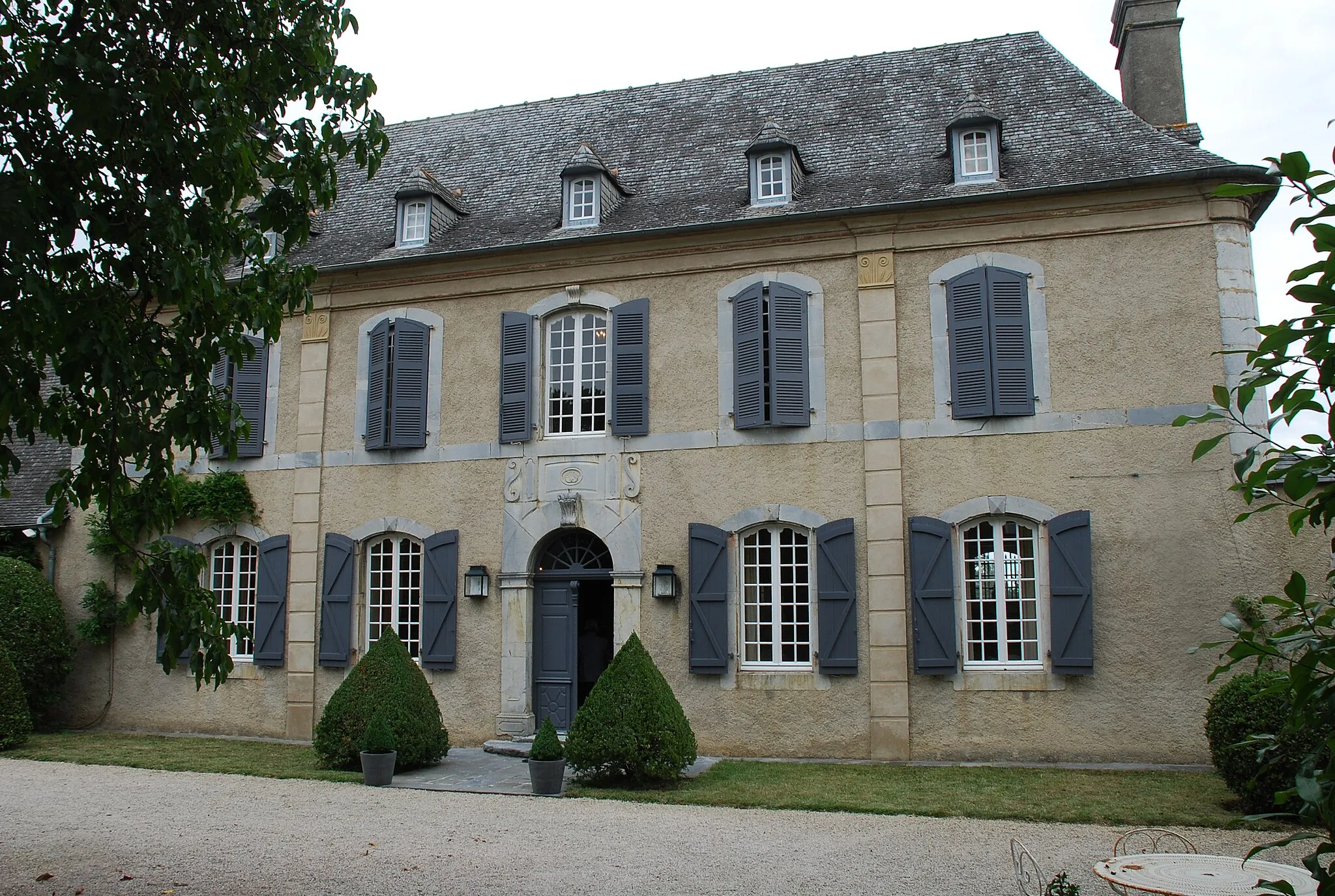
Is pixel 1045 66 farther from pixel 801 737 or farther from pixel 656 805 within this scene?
pixel 656 805

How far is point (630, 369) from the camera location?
43.2ft

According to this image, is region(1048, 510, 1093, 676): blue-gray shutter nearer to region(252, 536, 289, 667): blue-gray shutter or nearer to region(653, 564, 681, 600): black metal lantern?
region(653, 564, 681, 600): black metal lantern

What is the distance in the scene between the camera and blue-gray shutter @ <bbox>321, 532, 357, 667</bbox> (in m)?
13.7

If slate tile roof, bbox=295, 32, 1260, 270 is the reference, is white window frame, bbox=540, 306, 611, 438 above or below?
below

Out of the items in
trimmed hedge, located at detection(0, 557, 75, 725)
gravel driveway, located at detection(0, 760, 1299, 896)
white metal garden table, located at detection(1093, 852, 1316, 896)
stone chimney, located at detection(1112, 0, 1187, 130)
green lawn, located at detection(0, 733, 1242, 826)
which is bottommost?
gravel driveway, located at detection(0, 760, 1299, 896)

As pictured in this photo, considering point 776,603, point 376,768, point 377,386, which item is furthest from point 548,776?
point 377,386

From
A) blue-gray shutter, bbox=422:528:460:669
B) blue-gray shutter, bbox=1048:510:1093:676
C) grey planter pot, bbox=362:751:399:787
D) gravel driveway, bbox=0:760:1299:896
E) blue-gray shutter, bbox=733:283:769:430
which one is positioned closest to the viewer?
gravel driveway, bbox=0:760:1299:896

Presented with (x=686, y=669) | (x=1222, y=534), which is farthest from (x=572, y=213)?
(x=1222, y=534)

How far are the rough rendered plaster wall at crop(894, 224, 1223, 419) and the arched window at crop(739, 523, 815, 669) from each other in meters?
2.08

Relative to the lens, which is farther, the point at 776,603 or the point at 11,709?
the point at 11,709

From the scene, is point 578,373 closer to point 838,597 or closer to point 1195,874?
point 838,597

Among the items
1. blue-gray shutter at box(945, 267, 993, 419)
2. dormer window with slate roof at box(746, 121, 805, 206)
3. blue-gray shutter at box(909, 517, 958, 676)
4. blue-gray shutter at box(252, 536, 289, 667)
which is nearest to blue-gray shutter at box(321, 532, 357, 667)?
blue-gray shutter at box(252, 536, 289, 667)

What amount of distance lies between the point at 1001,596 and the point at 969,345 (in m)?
2.86

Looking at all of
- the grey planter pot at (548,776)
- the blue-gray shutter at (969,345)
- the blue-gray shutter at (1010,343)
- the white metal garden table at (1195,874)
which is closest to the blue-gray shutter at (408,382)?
the grey planter pot at (548,776)
